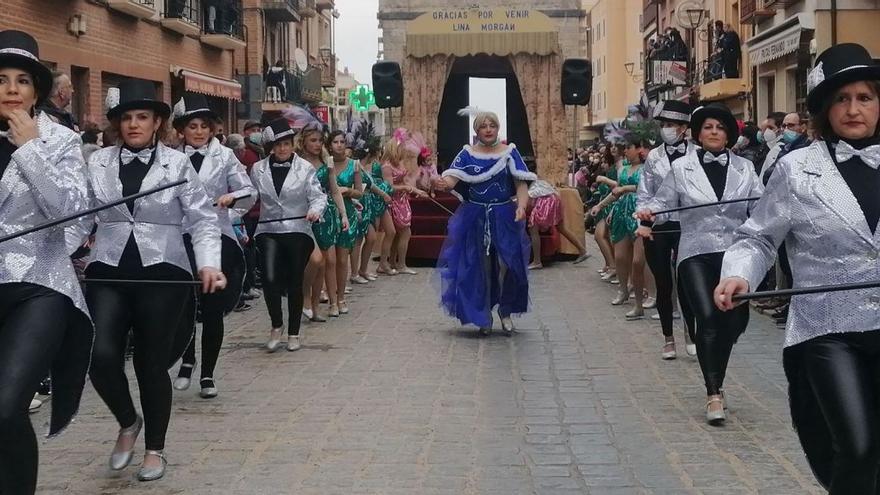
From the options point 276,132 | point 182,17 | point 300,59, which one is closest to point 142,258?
point 276,132

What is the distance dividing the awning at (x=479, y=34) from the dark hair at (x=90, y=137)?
40.2 ft

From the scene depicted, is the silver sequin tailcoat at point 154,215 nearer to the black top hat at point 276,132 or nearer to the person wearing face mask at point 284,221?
the person wearing face mask at point 284,221

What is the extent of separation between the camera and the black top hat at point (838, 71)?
4.82 m

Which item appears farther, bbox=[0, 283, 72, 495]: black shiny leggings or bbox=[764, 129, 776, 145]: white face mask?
bbox=[764, 129, 776, 145]: white face mask

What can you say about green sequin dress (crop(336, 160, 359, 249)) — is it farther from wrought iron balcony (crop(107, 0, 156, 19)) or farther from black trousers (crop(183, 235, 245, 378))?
wrought iron balcony (crop(107, 0, 156, 19))

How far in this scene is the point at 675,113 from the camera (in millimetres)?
10180

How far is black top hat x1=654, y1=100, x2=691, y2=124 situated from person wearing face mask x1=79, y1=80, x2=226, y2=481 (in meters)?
4.37

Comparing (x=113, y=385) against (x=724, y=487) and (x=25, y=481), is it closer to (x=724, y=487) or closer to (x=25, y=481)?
(x=25, y=481)

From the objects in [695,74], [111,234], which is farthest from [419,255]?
[695,74]

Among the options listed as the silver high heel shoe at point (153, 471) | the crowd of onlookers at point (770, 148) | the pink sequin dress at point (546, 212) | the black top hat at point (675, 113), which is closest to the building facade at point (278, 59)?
the pink sequin dress at point (546, 212)

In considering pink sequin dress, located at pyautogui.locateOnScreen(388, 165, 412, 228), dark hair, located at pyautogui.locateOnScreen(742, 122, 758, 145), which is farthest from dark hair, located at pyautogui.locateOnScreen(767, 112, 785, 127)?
pink sequin dress, located at pyautogui.locateOnScreen(388, 165, 412, 228)

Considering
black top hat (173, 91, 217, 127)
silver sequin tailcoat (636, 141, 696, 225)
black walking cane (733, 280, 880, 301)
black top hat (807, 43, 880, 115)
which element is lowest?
black walking cane (733, 280, 880, 301)

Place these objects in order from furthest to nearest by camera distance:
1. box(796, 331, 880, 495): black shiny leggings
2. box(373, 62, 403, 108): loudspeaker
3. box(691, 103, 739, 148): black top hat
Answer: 1. box(373, 62, 403, 108): loudspeaker
2. box(691, 103, 739, 148): black top hat
3. box(796, 331, 880, 495): black shiny leggings

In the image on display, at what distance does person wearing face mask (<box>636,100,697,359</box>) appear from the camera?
9930 millimetres
